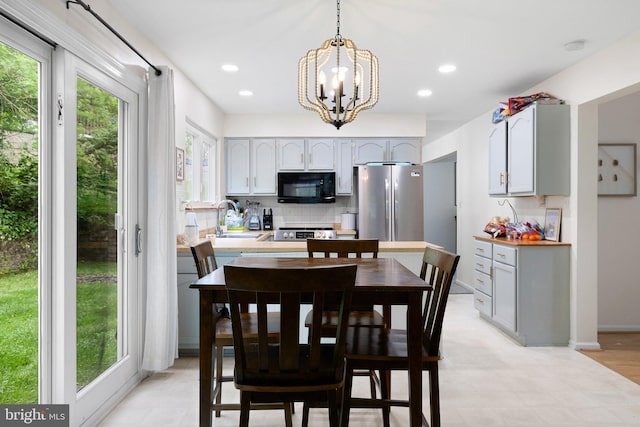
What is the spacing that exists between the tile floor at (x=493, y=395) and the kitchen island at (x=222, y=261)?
0.69 ft

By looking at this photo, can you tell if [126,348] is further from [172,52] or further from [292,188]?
[292,188]

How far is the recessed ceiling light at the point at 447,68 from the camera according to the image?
379cm

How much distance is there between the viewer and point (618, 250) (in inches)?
167

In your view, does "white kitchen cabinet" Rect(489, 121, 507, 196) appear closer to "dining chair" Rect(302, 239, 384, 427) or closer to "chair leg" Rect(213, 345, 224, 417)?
"dining chair" Rect(302, 239, 384, 427)

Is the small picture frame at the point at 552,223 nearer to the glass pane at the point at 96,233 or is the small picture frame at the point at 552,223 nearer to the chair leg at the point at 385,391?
the chair leg at the point at 385,391

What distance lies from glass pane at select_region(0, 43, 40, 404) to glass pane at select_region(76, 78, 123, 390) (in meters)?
0.33

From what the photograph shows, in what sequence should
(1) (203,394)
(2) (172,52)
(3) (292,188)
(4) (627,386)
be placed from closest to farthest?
(1) (203,394)
(4) (627,386)
(2) (172,52)
(3) (292,188)

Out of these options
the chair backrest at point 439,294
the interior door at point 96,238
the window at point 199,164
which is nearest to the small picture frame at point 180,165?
the window at point 199,164

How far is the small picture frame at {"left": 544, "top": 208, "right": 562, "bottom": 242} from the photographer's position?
3.98 m

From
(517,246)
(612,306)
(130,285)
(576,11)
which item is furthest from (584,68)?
(130,285)

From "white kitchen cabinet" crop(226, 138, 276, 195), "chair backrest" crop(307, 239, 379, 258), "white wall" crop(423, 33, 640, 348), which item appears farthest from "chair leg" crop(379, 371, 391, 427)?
"white kitchen cabinet" crop(226, 138, 276, 195)

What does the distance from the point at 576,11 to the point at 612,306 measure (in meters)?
2.94

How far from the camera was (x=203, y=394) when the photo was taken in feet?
5.90

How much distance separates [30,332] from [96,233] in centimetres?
71
